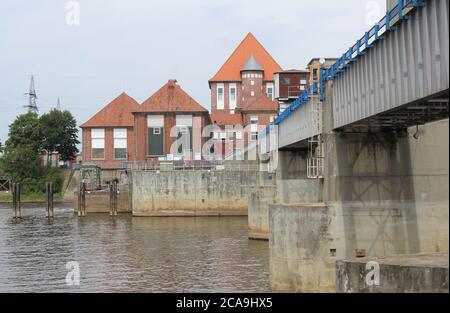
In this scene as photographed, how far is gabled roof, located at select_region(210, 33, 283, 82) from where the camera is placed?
122 meters

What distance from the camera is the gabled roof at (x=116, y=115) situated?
9962 centimetres

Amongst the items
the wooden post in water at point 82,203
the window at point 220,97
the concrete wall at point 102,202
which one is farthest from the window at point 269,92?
the wooden post in water at point 82,203

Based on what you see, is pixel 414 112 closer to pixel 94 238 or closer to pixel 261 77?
pixel 94 238

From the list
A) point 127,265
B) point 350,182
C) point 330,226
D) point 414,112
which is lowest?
point 127,265

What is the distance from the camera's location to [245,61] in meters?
124

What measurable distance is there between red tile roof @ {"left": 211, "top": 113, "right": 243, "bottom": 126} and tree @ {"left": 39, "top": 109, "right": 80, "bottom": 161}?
27.4 metres

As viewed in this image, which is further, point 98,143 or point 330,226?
point 98,143

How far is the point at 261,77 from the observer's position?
4673 inches

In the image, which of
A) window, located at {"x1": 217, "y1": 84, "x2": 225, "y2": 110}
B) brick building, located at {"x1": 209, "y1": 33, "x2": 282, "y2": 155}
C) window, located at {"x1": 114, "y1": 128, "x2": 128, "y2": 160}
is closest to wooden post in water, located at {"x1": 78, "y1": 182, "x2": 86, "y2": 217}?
window, located at {"x1": 114, "y1": 128, "x2": 128, "y2": 160}

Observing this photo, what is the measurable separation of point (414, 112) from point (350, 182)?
473 cm

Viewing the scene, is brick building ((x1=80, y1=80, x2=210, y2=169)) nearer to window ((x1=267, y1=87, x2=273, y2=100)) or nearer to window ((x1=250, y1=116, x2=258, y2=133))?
window ((x1=250, y1=116, x2=258, y2=133))

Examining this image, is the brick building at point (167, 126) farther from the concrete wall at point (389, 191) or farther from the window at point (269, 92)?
the concrete wall at point (389, 191)

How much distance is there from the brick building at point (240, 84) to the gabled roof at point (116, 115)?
15750 mm
